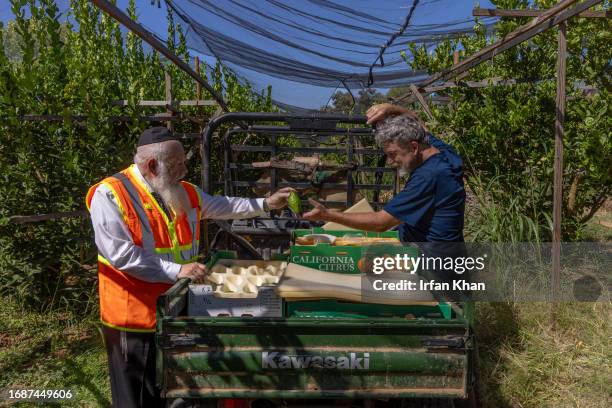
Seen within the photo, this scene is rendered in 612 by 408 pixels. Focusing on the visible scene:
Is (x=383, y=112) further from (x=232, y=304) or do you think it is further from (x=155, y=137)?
(x=232, y=304)

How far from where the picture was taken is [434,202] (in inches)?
123

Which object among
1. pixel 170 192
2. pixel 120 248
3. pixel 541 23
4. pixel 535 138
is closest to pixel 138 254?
pixel 120 248

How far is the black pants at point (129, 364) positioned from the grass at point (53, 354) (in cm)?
127

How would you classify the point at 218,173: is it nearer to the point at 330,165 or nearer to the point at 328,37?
the point at 328,37

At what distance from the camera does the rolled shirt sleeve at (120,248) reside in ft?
9.22

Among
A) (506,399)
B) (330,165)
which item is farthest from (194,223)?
(506,399)

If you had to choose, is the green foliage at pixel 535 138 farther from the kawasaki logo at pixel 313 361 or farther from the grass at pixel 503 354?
the kawasaki logo at pixel 313 361

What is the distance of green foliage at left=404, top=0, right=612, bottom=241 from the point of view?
5.41m

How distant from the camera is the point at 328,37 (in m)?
7.83

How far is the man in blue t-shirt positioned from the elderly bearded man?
0.80 m

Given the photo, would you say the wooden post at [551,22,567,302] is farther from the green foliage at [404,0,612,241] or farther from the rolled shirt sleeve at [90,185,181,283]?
the rolled shirt sleeve at [90,185,181,283]

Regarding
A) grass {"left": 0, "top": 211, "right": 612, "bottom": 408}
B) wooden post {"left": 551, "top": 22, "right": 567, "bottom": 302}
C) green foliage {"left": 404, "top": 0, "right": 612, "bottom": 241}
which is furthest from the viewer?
green foliage {"left": 404, "top": 0, "right": 612, "bottom": 241}

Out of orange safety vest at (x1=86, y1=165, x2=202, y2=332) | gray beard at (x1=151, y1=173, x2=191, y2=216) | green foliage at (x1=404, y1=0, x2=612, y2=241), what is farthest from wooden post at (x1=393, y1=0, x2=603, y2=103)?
orange safety vest at (x1=86, y1=165, x2=202, y2=332)

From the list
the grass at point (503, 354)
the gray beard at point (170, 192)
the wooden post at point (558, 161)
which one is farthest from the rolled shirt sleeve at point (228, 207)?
the wooden post at point (558, 161)
